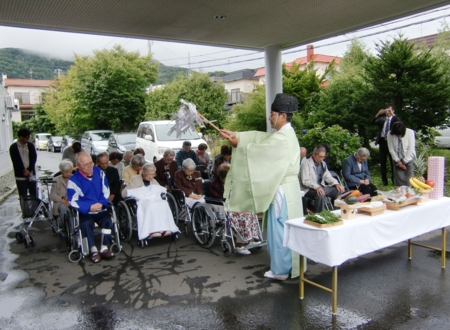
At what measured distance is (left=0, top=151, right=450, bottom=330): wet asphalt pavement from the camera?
135 inches

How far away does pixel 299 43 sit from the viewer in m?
9.46

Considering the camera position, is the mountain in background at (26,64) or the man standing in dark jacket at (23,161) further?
the mountain in background at (26,64)

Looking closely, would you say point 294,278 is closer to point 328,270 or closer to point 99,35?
point 328,270

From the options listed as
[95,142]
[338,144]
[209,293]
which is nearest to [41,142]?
[95,142]

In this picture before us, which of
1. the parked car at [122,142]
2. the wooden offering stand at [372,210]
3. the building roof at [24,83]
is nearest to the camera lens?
the wooden offering stand at [372,210]

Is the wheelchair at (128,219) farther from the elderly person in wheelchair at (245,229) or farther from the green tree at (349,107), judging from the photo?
the green tree at (349,107)

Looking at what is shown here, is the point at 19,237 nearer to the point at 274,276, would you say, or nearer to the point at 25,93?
the point at 274,276

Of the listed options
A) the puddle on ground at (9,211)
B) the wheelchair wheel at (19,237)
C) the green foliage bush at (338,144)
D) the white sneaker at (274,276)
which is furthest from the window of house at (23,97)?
the white sneaker at (274,276)

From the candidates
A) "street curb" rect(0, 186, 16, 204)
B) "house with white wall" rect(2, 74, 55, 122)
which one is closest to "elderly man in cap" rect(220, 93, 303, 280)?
"street curb" rect(0, 186, 16, 204)

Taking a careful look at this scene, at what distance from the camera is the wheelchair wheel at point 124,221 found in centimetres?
566

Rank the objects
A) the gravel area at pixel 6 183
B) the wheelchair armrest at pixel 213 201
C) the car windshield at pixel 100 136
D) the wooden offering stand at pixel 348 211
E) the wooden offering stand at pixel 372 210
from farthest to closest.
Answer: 1. the car windshield at pixel 100 136
2. the gravel area at pixel 6 183
3. the wheelchair armrest at pixel 213 201
4. the wooden offering stand at pixel 372 210
5. the wooden offering stand at pixel 348 211

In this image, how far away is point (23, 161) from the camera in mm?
7047

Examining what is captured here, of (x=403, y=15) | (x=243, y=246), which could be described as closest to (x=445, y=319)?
(x=243, y=246)

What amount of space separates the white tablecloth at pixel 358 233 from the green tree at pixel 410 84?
21.5 ft
